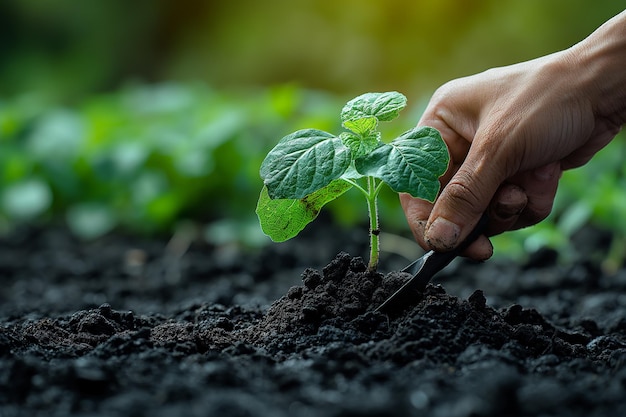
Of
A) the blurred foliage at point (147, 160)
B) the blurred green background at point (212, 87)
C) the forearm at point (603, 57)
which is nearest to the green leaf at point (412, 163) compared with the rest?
the forearm at point (603, 57)

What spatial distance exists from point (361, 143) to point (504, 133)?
1.23 feet

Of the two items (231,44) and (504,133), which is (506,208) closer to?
(504,133)

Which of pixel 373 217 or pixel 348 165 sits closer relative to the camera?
pixel 348 165

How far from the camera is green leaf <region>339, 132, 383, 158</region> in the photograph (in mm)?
1872

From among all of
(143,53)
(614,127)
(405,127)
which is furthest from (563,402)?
(143,53)

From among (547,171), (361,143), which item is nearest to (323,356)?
(361,143)

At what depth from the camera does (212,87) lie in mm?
9477

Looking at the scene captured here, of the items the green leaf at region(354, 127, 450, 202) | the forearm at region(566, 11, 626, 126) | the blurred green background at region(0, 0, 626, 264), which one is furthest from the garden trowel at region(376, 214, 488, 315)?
the blurred green background at region(0, 0, 626, 264)

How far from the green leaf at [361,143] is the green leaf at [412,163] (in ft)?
0.05

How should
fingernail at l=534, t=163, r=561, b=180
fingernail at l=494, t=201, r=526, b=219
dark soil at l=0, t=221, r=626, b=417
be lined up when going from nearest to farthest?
dark soil at l=0, t=221, r=626, b=417 → fingernail at l=494, t=201, r=526, b=219 → fingernail at l=534, t=163, r=561, b=180

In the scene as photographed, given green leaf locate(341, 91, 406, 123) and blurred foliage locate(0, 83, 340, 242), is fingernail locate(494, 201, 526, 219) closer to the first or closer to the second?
green leaf locate(341, 91, 406, 123)

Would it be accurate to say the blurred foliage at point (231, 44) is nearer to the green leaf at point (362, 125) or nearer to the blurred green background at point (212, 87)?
the blurred green background at point (212, 87)

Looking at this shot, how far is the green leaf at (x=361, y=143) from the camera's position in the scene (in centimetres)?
187

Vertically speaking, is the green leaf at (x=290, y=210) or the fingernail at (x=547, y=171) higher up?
the green leaf at (x=290, y=210)
